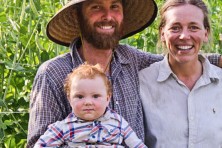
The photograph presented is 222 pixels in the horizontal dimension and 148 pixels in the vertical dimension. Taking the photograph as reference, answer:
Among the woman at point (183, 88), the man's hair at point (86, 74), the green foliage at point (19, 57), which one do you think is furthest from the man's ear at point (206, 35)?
the green foliage at point (19, 57)

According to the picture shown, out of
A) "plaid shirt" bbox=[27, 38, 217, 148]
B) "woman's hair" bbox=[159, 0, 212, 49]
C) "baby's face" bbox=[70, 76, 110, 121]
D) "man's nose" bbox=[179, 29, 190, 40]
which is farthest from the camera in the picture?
"woman's hair" bbox=[159, 0, 212, 49]

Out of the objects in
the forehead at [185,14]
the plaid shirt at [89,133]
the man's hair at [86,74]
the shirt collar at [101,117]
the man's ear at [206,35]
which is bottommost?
the plaid shirt at [89,133]

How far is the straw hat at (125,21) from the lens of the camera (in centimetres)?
302

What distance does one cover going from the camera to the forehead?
2865mm

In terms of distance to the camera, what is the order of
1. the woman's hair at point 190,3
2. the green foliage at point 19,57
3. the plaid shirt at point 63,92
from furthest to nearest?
the green foliage at point 19,57
the woman's hair at point 190,3
the plaid shirt at point 63,92

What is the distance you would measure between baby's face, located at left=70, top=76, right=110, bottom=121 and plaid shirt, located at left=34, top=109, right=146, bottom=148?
0.03m

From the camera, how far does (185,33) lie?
284 centimetres

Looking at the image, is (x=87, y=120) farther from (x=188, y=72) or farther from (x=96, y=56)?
(x=188, y=72)

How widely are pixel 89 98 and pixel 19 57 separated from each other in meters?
1.03

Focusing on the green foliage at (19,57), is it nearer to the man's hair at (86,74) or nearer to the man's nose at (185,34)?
the man's hair at (86,74)

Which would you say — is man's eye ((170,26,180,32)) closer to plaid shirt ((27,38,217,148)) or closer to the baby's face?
plaid shirt ((27,38,217,148))

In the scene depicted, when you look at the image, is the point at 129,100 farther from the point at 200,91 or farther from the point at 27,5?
the point at 27,5

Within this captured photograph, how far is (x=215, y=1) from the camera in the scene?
482 cm

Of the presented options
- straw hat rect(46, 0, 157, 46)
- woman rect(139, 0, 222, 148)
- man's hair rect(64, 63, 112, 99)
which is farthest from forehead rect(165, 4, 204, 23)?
man's hair rect(64, 63, 112, 99)
